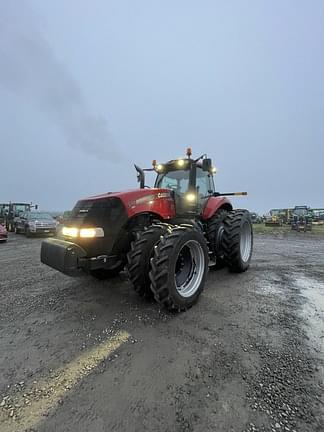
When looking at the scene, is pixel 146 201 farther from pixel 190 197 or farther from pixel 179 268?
pixel 190 197

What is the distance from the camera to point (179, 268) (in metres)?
3.46

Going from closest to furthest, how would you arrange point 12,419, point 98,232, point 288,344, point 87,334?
point 12,419 → point 288,344 → point 87,334 → point 98,232

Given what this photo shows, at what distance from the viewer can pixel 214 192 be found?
17.7 ft

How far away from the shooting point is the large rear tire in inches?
110

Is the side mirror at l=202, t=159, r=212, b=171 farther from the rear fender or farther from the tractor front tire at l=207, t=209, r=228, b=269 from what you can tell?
the tractor front tire at l=207, t=209, r=228, b=269

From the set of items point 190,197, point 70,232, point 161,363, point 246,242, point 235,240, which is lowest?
point 161,363

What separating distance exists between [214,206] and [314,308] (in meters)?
2.48

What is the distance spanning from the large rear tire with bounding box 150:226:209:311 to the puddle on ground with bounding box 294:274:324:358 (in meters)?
1.32

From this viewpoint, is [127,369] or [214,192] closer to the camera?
[127,369]

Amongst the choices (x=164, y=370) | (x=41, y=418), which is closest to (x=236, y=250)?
(x=164, y=370)

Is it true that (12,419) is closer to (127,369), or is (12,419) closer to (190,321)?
(127,369)

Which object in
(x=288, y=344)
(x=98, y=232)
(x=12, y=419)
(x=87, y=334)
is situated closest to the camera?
(x=12, y=419)

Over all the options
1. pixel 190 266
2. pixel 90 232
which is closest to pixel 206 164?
pixel 190 266

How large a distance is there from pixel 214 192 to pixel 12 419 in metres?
4.75
